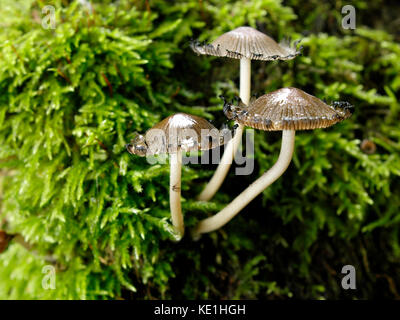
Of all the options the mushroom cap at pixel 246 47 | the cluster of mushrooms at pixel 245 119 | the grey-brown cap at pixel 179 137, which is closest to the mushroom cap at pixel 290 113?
the cluster of mushrooms at pixel 245 119

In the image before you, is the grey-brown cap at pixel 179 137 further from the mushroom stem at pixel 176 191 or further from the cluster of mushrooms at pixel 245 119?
the mushroom stem at pixel 176 191

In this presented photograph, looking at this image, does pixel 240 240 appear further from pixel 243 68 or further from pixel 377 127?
pixel 377 127

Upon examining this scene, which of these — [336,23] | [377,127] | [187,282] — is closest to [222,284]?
[187,282]

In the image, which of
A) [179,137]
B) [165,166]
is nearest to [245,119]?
[179,137]

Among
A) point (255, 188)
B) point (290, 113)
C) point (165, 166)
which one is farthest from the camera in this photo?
point (165, 166)

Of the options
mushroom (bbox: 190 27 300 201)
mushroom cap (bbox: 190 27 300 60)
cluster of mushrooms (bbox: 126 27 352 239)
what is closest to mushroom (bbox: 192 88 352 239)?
cluster of mushrooms (bbox: 126 27 352 239)

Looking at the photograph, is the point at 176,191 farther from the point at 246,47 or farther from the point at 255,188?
the point at 246,47
